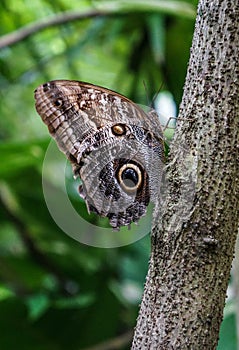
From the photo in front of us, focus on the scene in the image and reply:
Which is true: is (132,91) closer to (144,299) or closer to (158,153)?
(158,153)

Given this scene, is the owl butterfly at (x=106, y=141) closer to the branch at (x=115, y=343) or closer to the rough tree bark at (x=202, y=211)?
the rough tree bark at (x=202, y=211)

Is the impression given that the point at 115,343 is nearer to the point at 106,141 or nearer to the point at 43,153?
the point at 43,153

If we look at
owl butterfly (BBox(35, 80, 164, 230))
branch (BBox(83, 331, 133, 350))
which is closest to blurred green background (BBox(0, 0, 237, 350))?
branch (BBox(83, 331, 133, 350))

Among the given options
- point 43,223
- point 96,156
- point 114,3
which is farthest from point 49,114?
point 43,223

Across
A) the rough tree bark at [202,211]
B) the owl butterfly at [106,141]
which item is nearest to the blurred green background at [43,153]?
the owl butterfly at [106,141]

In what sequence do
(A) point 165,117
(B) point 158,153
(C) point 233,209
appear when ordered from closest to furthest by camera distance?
(C) point 233,209 → (B) point 158,153 → (A) point 165,117

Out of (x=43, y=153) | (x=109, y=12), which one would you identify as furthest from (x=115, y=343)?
(x=109, y=12)

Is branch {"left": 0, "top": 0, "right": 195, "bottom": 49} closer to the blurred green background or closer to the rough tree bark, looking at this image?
the blurred green background
